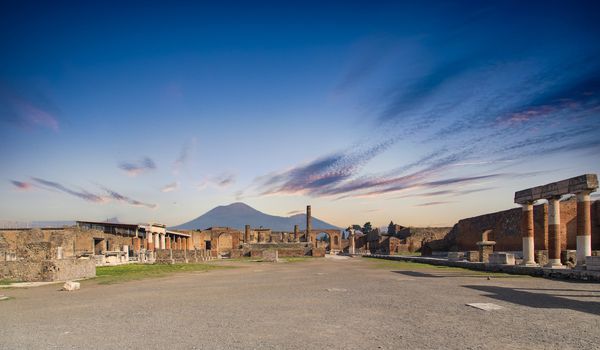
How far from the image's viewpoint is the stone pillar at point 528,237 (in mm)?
21172

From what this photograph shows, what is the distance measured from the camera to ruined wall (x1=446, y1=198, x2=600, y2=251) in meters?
32.2

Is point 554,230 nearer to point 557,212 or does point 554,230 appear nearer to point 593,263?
point 557,212

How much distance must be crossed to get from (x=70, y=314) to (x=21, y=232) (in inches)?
1497

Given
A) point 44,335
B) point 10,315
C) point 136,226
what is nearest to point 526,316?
point 44,335

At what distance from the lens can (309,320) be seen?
7.78 meters

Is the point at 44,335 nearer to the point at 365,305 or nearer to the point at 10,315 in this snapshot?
the point at 10,315

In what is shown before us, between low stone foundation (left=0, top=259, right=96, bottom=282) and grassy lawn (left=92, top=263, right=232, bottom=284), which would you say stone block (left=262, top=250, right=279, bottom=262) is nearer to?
grassy lawn (left=92, top=263, right=232, bottom=284)

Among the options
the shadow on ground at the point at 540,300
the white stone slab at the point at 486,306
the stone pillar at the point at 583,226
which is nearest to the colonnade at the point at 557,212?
the stone pillar at the point at 583,226

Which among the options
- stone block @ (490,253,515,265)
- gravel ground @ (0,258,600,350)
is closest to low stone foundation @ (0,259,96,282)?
gravel ground @ (0,258,600,350)

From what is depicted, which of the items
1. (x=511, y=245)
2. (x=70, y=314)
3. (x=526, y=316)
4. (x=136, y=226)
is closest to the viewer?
(x=526, y=316)

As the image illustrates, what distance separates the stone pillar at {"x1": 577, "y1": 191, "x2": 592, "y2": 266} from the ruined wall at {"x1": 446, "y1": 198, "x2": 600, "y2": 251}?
8.31m

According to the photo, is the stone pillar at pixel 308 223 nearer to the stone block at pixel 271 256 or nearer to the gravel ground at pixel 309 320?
the stone block at pixel 271 256

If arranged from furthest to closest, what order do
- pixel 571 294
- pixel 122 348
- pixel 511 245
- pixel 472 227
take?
pixel 472 227 < pixel 511 245 < pixel 571 294 < pixel 122 348

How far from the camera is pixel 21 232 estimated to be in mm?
40312
